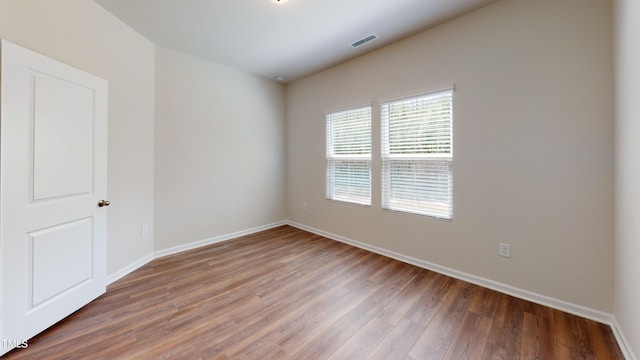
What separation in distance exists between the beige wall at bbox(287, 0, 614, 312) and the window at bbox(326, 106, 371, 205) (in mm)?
686

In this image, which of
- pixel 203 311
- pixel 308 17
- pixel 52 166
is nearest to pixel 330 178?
pixel 308 17

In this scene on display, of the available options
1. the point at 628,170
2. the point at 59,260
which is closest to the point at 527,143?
the point at 628,170

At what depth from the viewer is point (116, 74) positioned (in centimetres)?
258

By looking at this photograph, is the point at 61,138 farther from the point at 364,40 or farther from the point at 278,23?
the point at 364,40

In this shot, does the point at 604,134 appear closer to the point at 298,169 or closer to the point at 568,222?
the point at 568,222

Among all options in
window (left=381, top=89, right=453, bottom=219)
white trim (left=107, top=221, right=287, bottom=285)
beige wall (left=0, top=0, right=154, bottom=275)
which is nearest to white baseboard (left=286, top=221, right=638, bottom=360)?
window (left=381, top=89, right=453, bottom=219)

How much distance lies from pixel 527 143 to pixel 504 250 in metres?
1.04

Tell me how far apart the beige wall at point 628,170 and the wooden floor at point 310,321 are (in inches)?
12.0

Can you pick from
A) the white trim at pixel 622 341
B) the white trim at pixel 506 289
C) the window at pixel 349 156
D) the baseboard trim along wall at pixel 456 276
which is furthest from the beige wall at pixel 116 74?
the white trim at pixel 622 341

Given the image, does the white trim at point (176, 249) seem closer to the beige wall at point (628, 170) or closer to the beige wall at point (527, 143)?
the beige wall at point (527, 143)

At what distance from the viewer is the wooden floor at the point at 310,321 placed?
5.33ft

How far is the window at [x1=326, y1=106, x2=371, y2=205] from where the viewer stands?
3.59 meters

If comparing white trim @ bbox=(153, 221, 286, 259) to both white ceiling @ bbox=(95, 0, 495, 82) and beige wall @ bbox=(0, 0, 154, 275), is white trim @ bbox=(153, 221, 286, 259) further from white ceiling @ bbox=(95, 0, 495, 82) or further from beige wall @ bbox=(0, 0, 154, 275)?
white ceiling @ bbox=(95, 0, 495, 82)

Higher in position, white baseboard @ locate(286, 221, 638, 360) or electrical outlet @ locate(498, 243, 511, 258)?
electrical outlet @ locate(498, 243, 511, 258)
